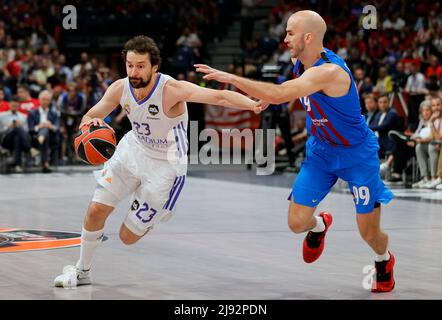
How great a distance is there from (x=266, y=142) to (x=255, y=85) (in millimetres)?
10925

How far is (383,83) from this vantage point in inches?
706

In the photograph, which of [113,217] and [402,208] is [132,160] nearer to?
[113,217]

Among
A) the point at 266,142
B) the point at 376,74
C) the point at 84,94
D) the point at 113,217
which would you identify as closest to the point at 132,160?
the point at 113,217

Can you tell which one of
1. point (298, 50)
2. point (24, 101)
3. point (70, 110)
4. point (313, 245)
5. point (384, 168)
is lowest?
point (384, 168)

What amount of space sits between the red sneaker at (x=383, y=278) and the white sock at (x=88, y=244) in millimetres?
1975

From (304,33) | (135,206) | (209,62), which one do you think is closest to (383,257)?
(304,33)

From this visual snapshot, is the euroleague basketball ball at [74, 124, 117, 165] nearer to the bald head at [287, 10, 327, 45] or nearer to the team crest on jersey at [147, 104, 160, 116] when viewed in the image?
the team crest on jersey at [147, 104, 160, 116]

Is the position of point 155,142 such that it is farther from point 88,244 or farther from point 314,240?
point 314,240

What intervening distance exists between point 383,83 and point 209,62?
7.16 meters

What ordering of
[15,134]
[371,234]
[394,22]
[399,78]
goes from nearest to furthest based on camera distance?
[371,234] → [15,134] → [399,78] → [394,22]

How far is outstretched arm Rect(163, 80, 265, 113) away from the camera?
6258 mm

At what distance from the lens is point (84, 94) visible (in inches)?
701

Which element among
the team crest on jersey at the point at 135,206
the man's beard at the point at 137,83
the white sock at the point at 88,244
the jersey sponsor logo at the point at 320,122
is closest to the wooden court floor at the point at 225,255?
the white sock at the point at 88,244

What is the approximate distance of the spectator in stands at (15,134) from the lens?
51.1ft
